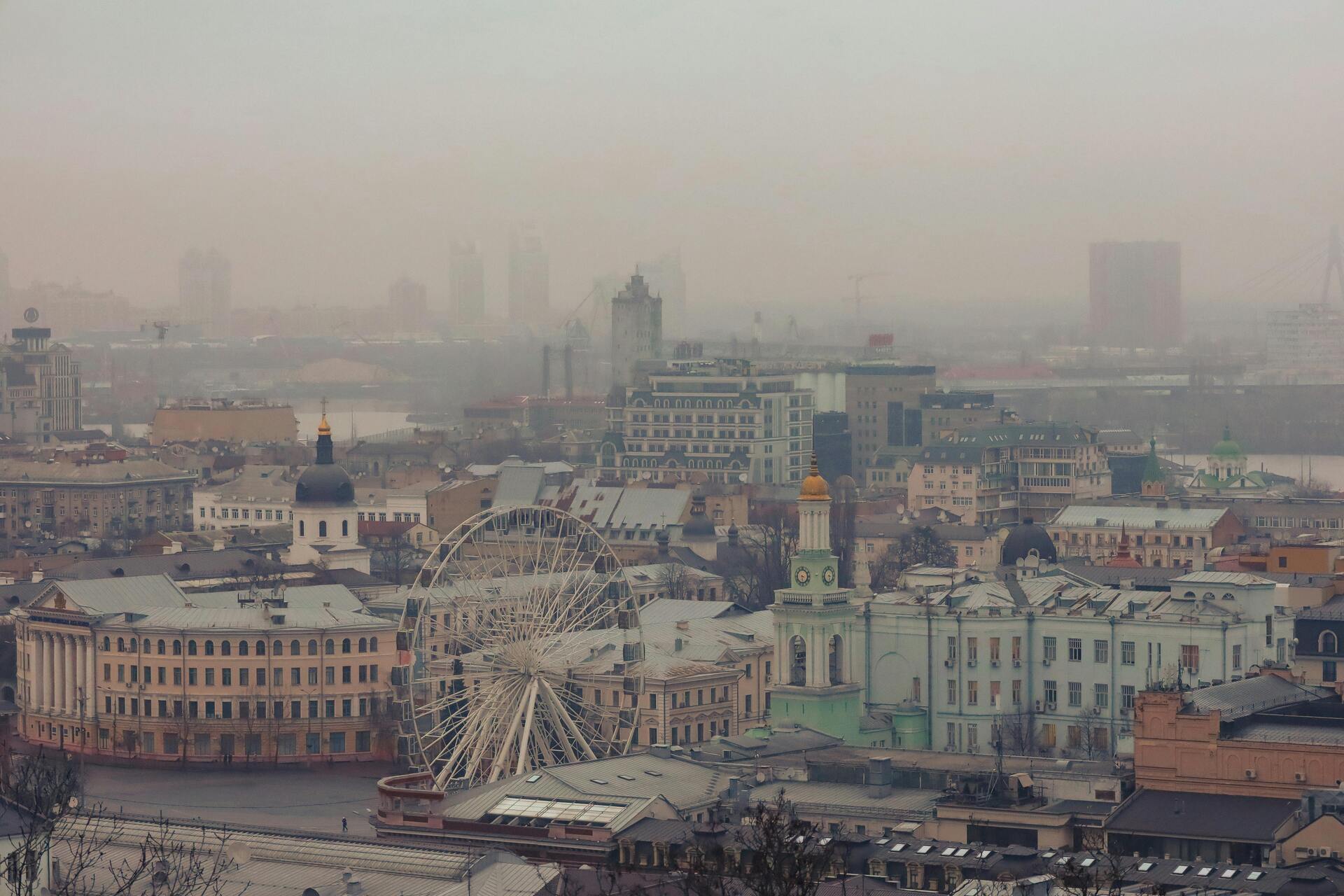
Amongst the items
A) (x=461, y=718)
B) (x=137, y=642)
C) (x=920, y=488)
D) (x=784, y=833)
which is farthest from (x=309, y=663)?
(x=920, y=488)

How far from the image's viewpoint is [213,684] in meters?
67.1

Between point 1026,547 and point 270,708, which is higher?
point 1026,547

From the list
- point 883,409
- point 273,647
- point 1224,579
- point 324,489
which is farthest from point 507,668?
point 883,409

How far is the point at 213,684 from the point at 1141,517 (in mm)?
36046

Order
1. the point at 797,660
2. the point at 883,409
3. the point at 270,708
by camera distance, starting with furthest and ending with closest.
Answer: the point at 883,409 → the point at 270,708 → the point at 797,660

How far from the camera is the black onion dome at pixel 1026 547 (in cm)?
6825

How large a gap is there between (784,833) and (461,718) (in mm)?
27466

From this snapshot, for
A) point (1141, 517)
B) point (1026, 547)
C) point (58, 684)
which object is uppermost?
point (1026, 547)

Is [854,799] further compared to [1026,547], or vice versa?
[1026,547]

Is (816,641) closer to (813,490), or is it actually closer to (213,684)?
(813,490)

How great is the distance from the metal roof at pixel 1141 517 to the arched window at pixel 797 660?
121 ft

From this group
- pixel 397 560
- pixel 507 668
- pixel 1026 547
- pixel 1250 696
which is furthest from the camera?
pixel 397 560

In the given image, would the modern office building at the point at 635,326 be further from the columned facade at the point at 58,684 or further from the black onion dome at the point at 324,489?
the columned facade at the point at 58,684

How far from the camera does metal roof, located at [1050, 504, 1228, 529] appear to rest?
94438 millimetres
